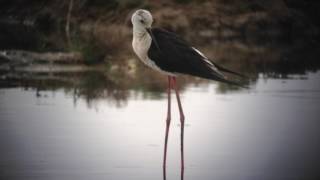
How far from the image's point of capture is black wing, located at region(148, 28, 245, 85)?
26.8 ft

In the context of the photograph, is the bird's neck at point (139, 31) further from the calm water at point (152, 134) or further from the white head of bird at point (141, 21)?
the calm water at point (152, 134)

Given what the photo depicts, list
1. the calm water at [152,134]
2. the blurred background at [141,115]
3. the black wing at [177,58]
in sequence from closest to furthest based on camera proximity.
→ the calm water at [152,134] < the blurred background at [141,115] < the black wing at [177,58]

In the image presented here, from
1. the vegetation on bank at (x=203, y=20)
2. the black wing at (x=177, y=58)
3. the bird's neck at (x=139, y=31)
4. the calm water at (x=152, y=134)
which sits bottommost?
the calm water at (x=152, y=134)

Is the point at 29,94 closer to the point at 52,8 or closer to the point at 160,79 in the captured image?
the point at 160,79

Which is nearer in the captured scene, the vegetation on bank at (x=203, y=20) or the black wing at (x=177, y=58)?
the black wing at (x=177, y=58)

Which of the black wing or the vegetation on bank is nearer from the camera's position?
the black wing

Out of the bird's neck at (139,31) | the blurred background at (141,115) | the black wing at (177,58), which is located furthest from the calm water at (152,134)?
the bird's neck at (139,31)

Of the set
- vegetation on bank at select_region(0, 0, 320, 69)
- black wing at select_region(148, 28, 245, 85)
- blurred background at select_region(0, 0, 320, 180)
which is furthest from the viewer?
vegetation on bank at select_region(0, 0, 320, 69)

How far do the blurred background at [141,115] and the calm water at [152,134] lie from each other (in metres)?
0.01

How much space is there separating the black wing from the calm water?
2.47 feet

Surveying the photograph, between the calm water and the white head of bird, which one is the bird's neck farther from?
the calm water

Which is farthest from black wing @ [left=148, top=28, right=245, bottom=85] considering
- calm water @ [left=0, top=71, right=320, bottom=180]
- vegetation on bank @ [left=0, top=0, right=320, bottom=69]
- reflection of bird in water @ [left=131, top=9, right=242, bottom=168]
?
vegetation on bank @ [left=0, top=0, right=320, bottom=69]

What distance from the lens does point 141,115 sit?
10852mm

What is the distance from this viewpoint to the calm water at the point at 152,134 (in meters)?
7.35
